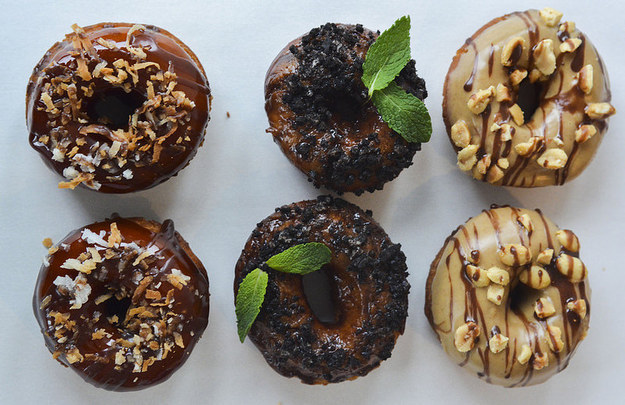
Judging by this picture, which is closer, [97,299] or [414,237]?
[97,299]

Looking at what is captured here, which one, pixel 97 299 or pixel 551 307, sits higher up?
pixel 97 299

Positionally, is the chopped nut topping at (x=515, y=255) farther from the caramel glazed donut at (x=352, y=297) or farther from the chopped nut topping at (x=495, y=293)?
the caramel glazed donut at (x=352, y=297)

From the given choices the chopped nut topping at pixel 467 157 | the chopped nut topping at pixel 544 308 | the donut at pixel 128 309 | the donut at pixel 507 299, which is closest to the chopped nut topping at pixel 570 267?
the donut at pixel 507 299

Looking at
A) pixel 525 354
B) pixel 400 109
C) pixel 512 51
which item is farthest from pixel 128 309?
pixel 512 51

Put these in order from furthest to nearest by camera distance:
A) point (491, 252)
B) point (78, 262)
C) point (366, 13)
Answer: point (366, 13)
point (491, 252)
point (78, 262)

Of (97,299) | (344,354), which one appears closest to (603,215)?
(344,354)

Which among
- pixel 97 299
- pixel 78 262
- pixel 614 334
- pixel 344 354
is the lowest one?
pixel 614 334

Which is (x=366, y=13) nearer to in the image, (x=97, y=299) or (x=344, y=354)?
(x=344, y=354)

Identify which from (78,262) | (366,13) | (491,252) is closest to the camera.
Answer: (78,262)
